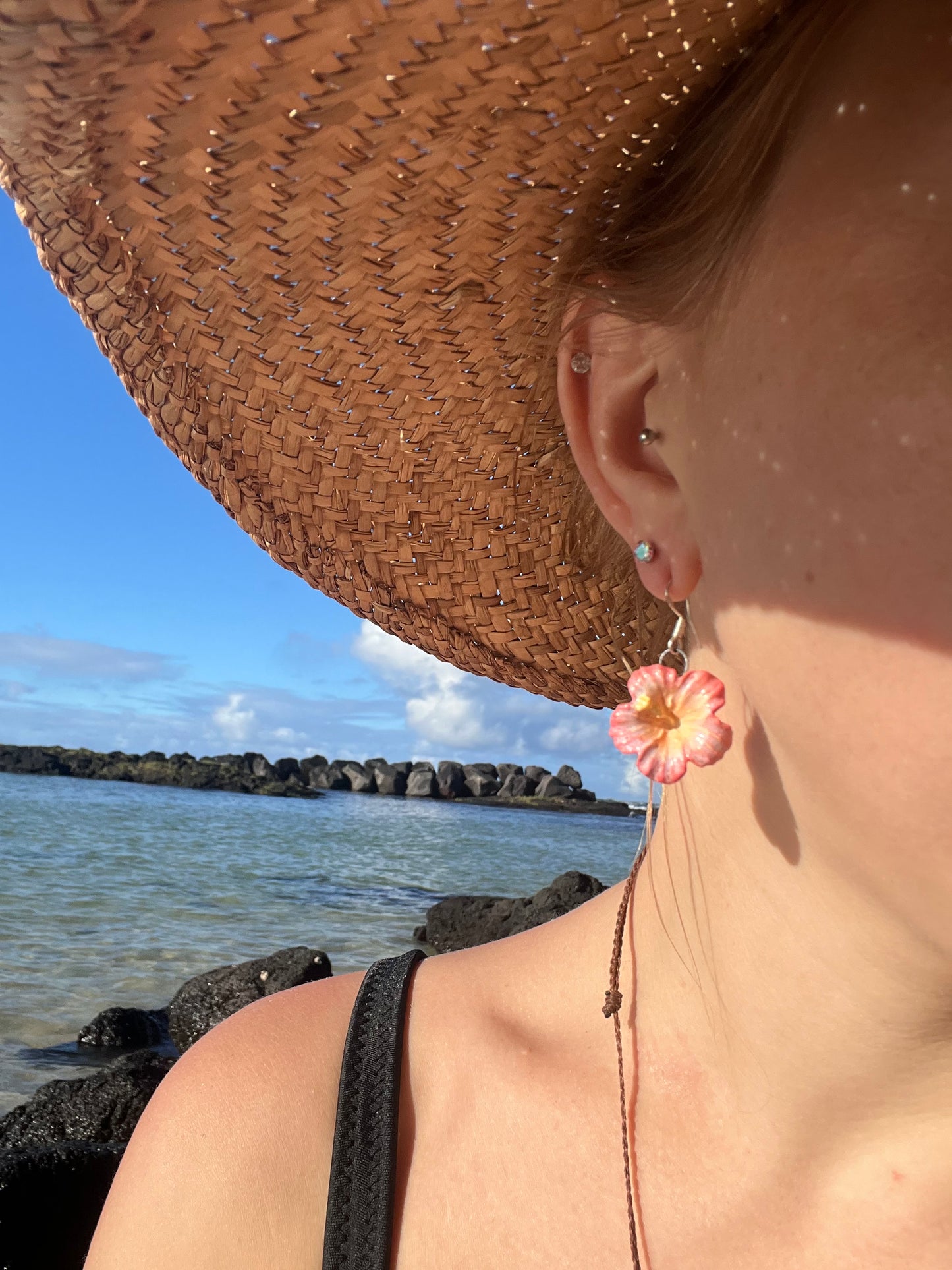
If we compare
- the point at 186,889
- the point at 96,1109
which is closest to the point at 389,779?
the point at 186,889

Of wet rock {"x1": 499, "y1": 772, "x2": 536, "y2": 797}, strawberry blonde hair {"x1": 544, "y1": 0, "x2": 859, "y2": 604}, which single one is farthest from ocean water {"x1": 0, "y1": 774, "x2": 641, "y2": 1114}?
wet rock {"x1": 499, "y1": 772, "x2": 536, "y2": 797}

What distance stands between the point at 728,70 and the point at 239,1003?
20.0ft

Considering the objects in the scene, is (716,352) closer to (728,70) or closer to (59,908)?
(728,70)

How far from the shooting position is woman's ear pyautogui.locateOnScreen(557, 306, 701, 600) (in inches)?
44.3

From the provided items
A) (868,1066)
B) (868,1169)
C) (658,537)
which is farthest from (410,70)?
(868,1169)

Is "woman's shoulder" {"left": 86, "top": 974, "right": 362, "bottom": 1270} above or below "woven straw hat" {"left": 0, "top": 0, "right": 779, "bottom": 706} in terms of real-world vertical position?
below

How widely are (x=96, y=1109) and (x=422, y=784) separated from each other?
46811mm

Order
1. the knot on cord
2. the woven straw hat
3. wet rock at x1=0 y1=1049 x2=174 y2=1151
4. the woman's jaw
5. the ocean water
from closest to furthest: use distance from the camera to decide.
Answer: the woman's jaw, the woven straw hat, the knot on cord, wet rock at x1=0 y1=1049 x2=174 y2=1151, the ocean water

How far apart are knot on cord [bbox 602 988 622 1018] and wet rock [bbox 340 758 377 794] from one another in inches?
2063

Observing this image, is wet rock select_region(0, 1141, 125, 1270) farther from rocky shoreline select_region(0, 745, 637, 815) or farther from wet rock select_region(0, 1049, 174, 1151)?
rocky shoreline select_region(0, 745, 637, 815)

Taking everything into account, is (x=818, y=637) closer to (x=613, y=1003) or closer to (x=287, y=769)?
(x=613, y=1003)

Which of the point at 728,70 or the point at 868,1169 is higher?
the point at 728,70

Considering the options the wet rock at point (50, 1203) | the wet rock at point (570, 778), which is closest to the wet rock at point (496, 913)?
the wet rock at point (50, 1203)

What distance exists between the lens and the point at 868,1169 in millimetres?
1104
